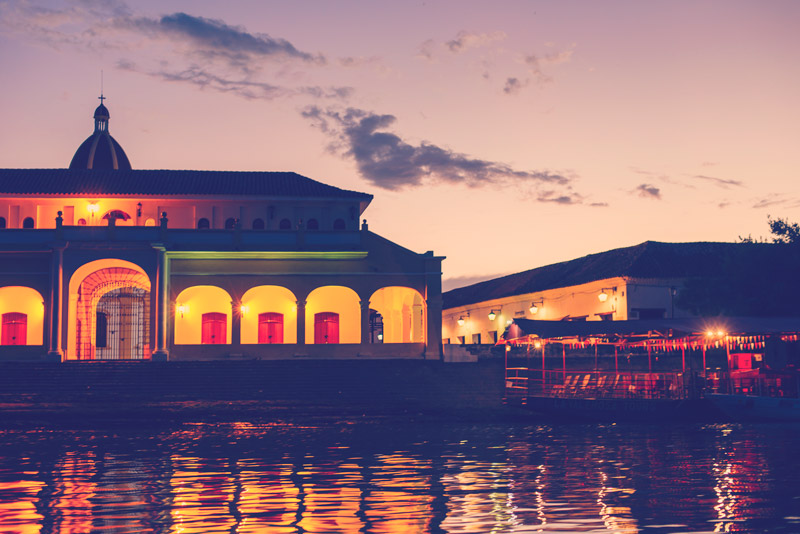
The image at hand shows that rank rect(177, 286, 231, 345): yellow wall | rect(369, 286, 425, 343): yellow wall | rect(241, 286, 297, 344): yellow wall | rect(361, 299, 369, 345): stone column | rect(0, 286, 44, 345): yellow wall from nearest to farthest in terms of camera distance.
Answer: rect(0, 286, 44, 345): yellow wall, rect(361, 299, 369, 345): stone column, rect(177, 286, 231, 345): yellow wall, rect(241, 286, 297, 344): yellow wall, rect(369, 286, 425, 343): yellow wall

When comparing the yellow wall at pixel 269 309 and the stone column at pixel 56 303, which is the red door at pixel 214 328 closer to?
the yellow wall at pixel 269 309

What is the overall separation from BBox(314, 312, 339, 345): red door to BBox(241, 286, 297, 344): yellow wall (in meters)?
1.06

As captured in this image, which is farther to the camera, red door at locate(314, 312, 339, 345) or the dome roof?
the dome roof

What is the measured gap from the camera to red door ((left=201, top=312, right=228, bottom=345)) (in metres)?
40.1

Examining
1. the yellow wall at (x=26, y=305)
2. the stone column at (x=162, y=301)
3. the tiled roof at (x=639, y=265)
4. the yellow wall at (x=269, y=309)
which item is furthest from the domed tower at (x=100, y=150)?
the tiled roof at (x=639, y=265)

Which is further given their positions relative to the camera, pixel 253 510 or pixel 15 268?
pixel 15 268

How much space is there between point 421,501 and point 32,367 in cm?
2468

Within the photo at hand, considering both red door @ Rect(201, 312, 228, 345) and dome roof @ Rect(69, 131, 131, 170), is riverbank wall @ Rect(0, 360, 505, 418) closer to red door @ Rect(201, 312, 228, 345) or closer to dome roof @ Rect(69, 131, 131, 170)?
red door @ Rect(201, 312, 228, 345)

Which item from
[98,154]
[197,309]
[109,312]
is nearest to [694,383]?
[197,309]

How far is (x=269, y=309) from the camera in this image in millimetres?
40312

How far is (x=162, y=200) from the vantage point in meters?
41.0

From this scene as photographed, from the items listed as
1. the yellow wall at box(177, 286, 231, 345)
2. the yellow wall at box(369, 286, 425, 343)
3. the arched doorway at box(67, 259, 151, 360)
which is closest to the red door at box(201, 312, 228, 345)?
the yellow wall at box(177, 286, 231, 345)

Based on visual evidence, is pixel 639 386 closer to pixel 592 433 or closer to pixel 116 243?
pixel 592 433

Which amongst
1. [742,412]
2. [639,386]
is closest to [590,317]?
[639,386]
